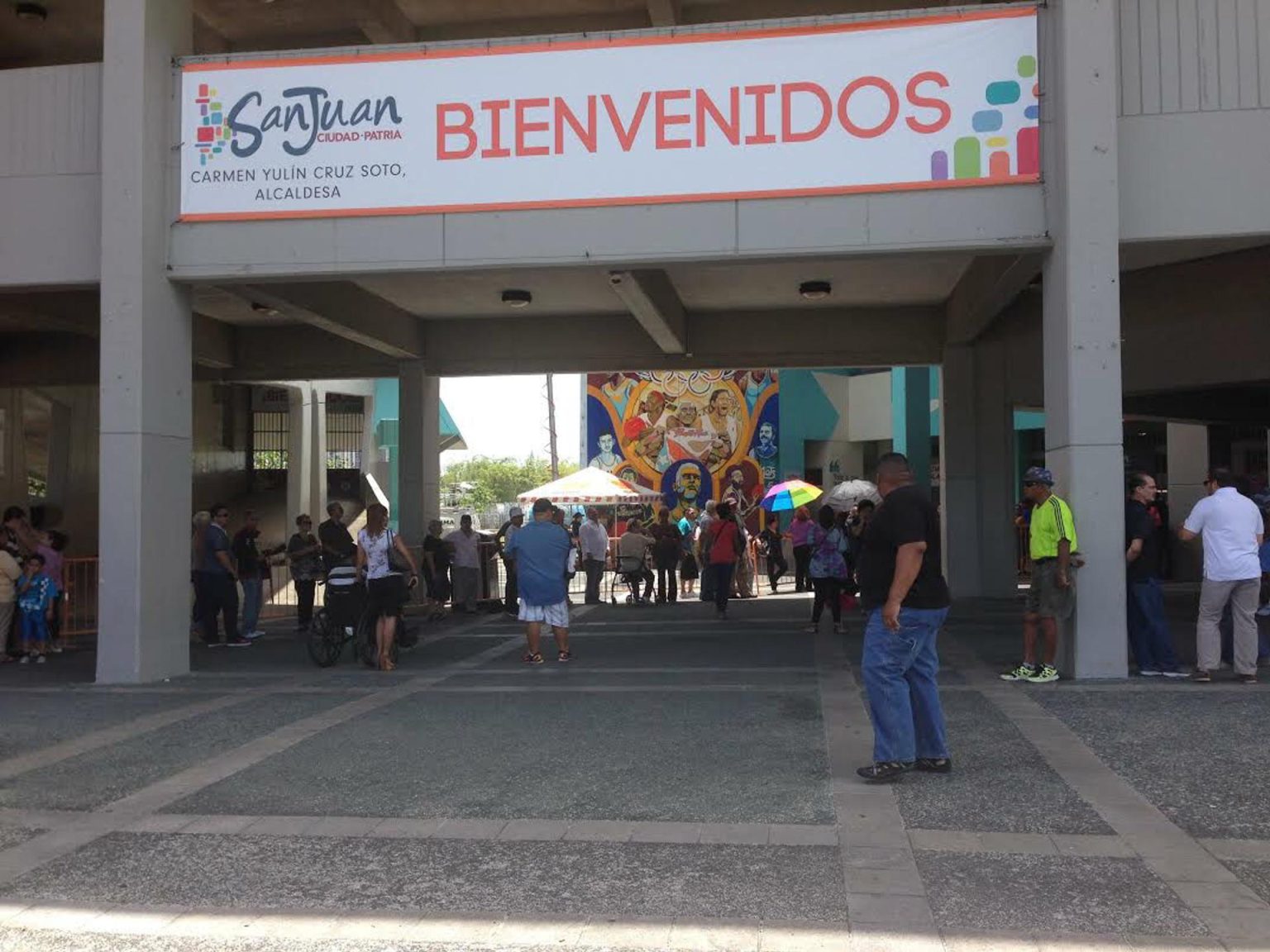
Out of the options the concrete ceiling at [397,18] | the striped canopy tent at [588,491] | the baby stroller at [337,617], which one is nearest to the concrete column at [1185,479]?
the striped canopy tent at [588,491]

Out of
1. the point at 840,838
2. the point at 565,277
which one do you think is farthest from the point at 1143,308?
the point at 840,838

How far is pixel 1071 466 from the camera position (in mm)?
9555

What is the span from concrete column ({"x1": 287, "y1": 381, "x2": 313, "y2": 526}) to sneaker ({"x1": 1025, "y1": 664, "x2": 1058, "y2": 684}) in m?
19.0

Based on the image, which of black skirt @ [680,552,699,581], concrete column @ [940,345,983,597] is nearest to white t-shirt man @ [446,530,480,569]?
black skirt @ [680,552,699,581]

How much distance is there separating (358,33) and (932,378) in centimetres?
1601

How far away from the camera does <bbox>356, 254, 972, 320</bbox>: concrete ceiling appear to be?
14844 mm

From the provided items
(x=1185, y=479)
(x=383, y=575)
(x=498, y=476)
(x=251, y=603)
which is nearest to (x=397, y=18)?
(x=383, y=575)

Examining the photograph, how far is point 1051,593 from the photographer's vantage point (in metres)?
9.35

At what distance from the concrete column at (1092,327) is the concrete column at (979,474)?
8250 millimetres

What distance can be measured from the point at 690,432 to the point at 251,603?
20.6 metres

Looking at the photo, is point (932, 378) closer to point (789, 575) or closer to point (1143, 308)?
point (789, 575)

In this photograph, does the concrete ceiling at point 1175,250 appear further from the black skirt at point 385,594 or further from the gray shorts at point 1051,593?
the black skirt at point 385,594

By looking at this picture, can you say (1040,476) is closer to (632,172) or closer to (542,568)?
(632,172)

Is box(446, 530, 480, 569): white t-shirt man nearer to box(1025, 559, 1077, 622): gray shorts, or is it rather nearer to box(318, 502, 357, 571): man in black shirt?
box(318, 502, 357, 571): man in black shirt
